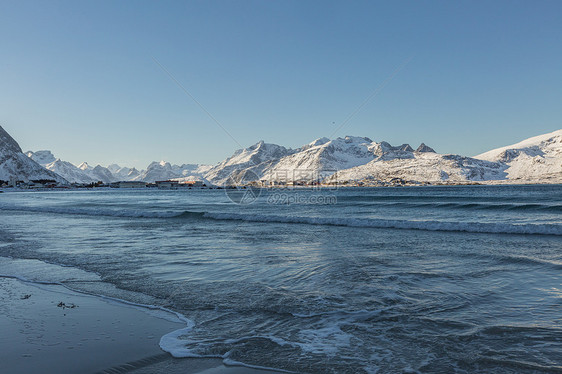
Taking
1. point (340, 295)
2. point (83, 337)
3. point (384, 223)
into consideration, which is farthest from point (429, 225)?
point (83, 337)

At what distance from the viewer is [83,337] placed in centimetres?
552

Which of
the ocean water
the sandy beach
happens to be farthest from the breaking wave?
the sandy beach

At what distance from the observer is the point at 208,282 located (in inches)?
362

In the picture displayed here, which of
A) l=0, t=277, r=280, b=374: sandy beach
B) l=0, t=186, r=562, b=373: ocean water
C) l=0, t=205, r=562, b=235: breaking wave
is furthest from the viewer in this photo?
l=0, t=205, r=562, b=235: breaking wave

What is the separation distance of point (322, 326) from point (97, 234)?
60.0ft

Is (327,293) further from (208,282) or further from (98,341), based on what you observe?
(98,341)

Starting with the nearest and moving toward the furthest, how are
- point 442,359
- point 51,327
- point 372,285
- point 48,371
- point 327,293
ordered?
point 48,371
point 442,359
point 51,327
point 327,293
point 372,285

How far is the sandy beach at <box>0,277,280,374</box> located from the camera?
4.56 m

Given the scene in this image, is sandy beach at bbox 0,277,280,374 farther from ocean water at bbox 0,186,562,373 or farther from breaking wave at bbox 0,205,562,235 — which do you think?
breaking wave at bbox 0,205,562,235

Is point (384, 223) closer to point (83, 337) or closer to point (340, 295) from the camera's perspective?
point (340, 295)

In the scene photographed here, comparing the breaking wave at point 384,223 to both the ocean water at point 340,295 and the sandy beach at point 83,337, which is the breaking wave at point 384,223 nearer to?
the ocean water at point 340,295

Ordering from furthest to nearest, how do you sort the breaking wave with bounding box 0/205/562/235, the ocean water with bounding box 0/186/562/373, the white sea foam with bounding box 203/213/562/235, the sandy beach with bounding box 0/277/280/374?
1. the breaking wave with bounding box 0/205/562/235
2. the white sea foam with bounding box 203/213/562/235
3. the ocean water with bounding box 0/186/562/373
4. the sandy beach with bounding box 0/277/280/374

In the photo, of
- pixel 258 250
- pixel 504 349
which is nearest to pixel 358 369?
pixel 504 349

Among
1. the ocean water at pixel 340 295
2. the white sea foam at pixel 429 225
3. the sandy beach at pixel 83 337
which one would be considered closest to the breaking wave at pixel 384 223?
the white sea foam at pixel 429 225
